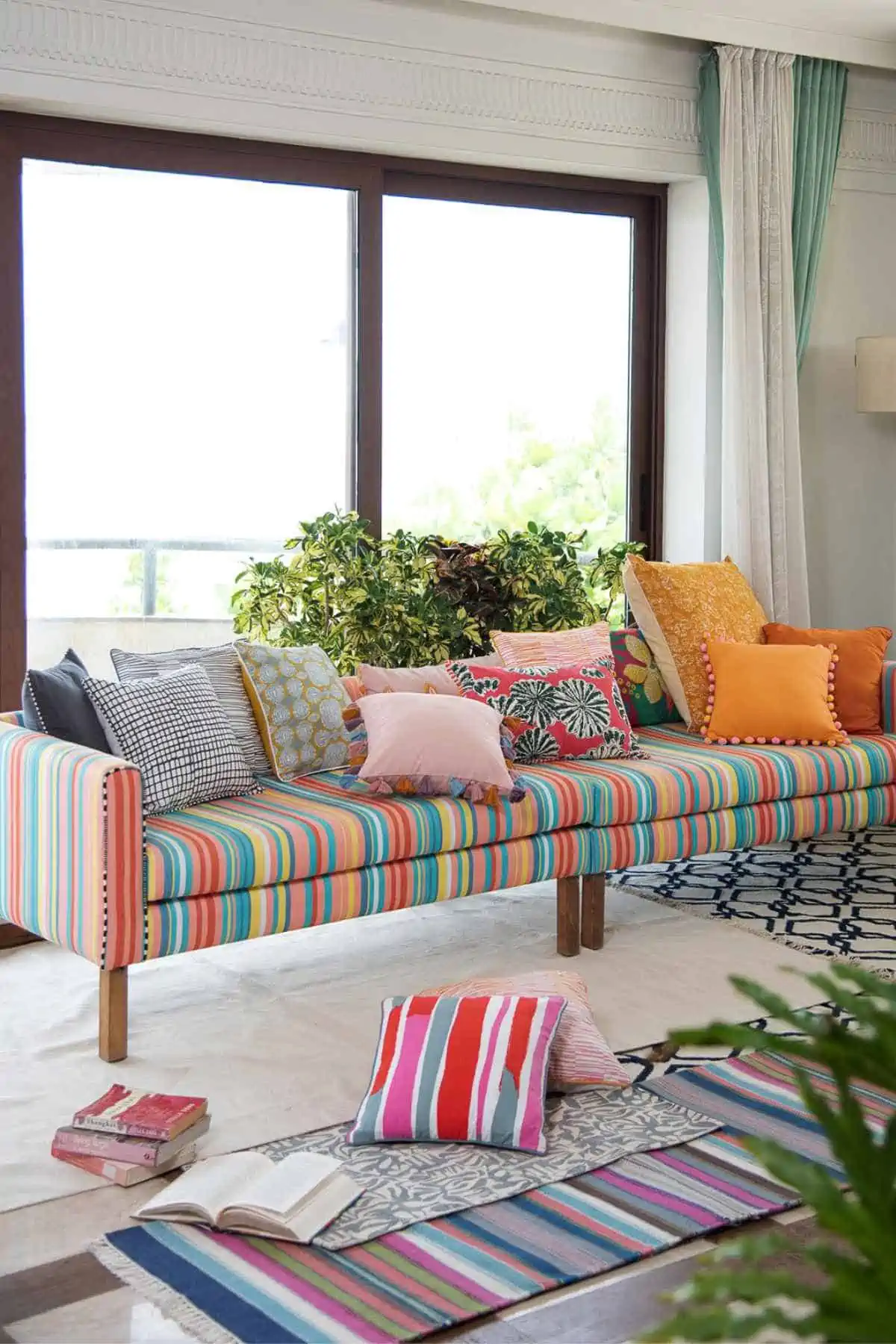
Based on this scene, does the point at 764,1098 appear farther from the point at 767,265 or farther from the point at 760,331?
the point at 767,265

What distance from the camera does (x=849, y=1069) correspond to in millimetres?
858

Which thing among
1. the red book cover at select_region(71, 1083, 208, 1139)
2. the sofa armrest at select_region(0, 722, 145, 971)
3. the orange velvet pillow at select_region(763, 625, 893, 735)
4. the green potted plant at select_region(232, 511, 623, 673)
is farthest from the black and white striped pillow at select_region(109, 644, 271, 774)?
the orange velvet pillow at select_region(763, 625, 893, 735)

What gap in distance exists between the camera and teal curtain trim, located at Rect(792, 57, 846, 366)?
18.0ft

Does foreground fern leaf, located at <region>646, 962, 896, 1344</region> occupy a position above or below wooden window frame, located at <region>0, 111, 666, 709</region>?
below

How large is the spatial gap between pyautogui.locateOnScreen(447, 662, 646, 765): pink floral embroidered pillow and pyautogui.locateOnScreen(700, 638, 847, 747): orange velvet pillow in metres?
0.40

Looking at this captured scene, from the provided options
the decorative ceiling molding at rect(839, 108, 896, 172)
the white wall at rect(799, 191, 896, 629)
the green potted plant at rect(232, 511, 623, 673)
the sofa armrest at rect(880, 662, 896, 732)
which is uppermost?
the decorative ceiling molding at rect(839, 108, 896, 172)

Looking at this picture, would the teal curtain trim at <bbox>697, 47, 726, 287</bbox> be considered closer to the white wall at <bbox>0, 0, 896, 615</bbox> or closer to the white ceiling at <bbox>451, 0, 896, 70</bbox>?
the white wall at <bbox>0, 0, 896, 615</bbox>

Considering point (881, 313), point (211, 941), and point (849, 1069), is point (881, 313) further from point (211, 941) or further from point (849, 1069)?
point (849, 1069)

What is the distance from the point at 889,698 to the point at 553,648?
117cm

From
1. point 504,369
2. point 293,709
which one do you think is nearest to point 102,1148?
point 293,709

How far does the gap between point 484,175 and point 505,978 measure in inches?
120

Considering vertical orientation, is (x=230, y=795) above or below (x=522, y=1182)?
above

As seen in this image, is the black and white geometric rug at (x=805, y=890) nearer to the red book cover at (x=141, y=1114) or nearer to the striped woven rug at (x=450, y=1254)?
the striped woven rug at (x=450, y=1254)

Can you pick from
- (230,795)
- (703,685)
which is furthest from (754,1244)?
(703,685)
